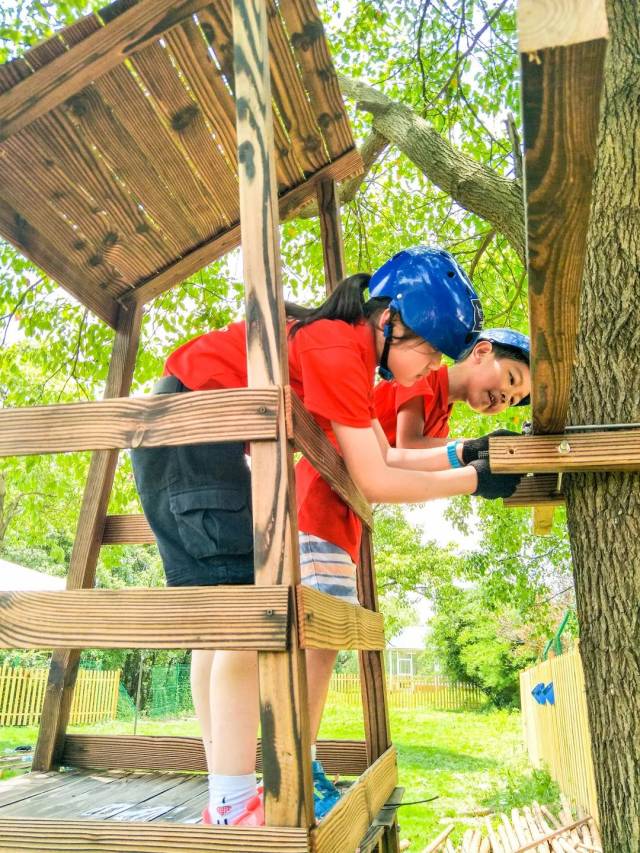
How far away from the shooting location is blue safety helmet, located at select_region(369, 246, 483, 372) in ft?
7.99

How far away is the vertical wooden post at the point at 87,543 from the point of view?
3129 mm

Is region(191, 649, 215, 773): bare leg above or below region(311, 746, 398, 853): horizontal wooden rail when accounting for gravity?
above

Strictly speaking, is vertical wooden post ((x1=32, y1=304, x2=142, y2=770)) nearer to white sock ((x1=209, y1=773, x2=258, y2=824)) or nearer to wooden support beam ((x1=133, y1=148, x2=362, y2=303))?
wooden support beam ((x1=133, y1=148, x2=362, y2=303))

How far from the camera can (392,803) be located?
2.76 metres

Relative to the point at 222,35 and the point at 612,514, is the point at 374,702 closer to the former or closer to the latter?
the point at 612,514

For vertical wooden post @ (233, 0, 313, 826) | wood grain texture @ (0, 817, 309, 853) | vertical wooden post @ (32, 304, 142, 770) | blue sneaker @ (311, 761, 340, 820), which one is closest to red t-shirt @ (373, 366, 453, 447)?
vertical wooden post @ (32, 304, 142, 770)

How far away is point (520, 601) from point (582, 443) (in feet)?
31.9

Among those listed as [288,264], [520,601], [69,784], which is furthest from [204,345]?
[520,601]

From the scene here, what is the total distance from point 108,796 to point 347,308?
1.95 m

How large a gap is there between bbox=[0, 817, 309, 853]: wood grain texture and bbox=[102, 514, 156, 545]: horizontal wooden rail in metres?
1.67

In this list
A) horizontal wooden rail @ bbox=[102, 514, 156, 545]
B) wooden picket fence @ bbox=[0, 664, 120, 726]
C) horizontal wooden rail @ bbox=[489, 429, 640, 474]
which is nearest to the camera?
horizontal wooden rail @ bbox=[489, 429, 640, 474]

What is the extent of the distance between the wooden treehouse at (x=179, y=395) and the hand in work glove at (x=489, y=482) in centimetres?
43

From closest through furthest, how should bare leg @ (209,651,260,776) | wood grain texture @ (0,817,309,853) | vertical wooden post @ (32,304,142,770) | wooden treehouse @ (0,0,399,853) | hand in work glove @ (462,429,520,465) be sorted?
wood grain texture @ (0,817,309,853) < wooden treehouse @ (0,0,399,853) < bare leg @ (209,651,260,776) < hand in work glove @ (462,429,520,465) < vertical wooden post @ (32,304,142,770)

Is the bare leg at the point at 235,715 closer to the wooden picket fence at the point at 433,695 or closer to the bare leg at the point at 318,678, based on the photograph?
the bare leg at the point at 318,678
